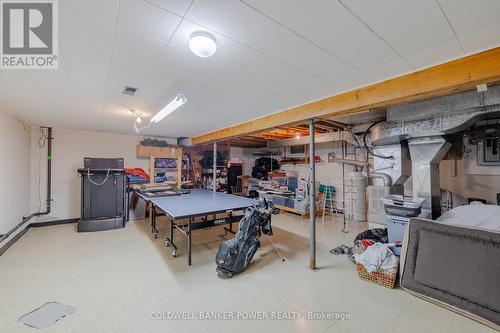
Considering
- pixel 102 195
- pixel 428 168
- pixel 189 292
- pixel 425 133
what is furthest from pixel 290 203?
pixel 102 195

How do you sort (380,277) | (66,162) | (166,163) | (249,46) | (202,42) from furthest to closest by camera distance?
(166,163) → (66,162) → (380,277) → (249,46) → (202,42)

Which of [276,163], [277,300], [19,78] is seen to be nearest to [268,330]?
[277,300]

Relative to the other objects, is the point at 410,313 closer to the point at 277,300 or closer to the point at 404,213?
the point at 277,300

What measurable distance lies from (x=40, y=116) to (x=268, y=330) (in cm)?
554

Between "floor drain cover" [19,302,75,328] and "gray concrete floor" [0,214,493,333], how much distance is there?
6 centimetres

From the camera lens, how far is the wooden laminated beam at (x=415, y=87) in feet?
5.94

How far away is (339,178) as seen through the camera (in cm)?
696

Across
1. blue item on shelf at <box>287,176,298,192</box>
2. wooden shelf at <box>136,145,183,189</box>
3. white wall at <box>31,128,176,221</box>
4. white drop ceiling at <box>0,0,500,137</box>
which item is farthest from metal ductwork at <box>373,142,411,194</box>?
white wall at <box>31,128,176,221</box>

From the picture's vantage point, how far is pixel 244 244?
10.2 feet

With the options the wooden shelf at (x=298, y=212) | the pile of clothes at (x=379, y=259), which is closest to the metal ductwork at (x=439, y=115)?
the pile of clothes at (x=379, y=259)

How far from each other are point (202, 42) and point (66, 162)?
6139 millimetres

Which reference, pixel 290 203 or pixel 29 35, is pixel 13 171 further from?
pixel 290 203

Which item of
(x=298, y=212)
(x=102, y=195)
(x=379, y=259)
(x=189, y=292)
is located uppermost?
(x=102, y=195)

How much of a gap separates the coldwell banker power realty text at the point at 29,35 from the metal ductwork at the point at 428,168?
515 cm
